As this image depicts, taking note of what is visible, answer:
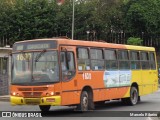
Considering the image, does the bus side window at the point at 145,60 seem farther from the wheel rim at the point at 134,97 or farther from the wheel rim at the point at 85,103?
the wheel rim at the point at 85,103

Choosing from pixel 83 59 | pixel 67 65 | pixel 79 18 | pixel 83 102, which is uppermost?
pixel 79 18

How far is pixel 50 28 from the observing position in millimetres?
54125

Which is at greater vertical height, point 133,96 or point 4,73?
point 4,73

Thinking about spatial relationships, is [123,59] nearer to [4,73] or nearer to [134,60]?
[134,60]

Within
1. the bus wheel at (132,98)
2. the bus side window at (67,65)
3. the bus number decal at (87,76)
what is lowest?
the bus wheel at (132,98)

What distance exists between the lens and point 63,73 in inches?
642

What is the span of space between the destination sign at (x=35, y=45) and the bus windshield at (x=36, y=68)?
0.66 ft

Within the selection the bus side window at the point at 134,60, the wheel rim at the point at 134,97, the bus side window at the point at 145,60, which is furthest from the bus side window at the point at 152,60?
the wheel rim at the point at 134,97

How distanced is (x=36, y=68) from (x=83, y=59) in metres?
2.25

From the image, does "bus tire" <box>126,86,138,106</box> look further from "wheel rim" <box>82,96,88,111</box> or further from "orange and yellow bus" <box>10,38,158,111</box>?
"wheel rim" <box>82,96,88,111</box>

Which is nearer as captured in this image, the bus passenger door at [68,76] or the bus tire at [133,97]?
the bus passenger door at [68,76]

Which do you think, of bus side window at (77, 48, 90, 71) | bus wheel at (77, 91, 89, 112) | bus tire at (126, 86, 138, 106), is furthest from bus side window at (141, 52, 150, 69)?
bus wheel at (77, 91, 89, 112)

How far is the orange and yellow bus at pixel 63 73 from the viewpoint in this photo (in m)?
16.1

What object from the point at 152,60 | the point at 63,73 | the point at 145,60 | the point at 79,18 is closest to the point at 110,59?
the point at 145,60
